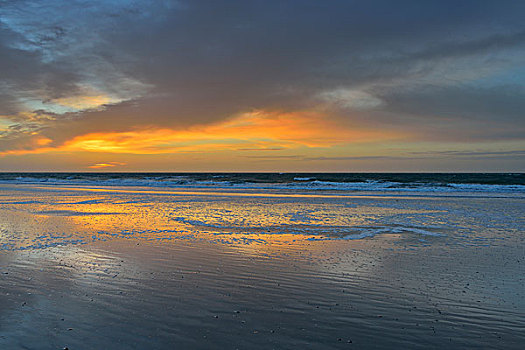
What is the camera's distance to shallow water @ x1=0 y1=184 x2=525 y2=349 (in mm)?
4992

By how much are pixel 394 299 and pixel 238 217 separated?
39.3 feet

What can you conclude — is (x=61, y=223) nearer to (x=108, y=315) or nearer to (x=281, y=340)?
(x=108, y=315)

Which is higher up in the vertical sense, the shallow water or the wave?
the wave

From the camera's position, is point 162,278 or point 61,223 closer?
point 162,278

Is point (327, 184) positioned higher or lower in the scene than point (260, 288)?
higher

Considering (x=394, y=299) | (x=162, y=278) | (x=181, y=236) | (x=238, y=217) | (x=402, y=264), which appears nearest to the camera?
(x=394, y=299)

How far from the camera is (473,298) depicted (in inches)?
259

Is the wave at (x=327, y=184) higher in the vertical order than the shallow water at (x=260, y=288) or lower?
higher

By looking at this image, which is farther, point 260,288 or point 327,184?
A: point 327,184

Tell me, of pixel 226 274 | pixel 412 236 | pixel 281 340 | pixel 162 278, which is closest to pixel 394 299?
pixel 281 340

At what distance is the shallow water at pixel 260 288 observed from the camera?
16.4 ft

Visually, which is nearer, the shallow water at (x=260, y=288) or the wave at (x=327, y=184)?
the shallow water at (x=260, y=288)

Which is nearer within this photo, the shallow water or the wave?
the shallow water

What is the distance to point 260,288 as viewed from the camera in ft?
23.1
